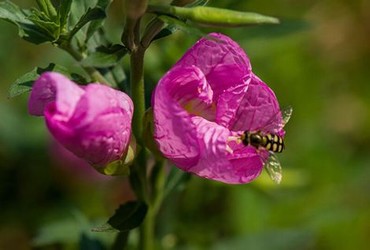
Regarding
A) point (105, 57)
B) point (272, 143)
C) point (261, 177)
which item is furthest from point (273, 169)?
point (261, 177)

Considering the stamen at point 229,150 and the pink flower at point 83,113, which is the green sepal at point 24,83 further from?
the stamen at point 229,150

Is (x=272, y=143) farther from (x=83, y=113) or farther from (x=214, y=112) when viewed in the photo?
(x=83, y=113)

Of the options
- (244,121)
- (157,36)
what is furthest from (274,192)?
(157,36)

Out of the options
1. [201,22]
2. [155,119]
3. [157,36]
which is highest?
[201,22]

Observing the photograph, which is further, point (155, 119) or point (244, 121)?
point (244, 121)

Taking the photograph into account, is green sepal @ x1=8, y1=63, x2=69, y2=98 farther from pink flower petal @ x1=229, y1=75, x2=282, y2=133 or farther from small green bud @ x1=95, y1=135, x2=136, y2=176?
pink flower petal @ x1=229, y1=75, x2=282, y2=133

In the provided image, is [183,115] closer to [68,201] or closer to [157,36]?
[157,36]
